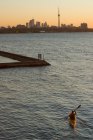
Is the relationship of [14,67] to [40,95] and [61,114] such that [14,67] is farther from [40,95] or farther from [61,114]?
[61,114]

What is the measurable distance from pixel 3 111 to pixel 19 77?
1955 centimetres

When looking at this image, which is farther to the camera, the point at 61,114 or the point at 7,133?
the point at 61,114

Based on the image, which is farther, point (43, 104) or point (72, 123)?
point (43, 104)

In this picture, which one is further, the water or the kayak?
the kayak

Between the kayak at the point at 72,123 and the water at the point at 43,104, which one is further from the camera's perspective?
the kayak at the point at 72,123

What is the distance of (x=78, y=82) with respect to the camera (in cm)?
4856

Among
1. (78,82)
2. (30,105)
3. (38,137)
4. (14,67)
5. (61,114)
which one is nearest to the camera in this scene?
(38,137)

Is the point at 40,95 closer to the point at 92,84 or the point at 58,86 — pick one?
the point at 58,86

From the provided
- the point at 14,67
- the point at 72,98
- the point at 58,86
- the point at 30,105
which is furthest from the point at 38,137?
the point at 14,67

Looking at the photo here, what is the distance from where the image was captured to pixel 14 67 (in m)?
59.5

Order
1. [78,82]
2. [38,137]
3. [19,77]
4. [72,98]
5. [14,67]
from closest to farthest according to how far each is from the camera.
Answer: [38,137] → [72,98] → [78,82] → [19,77] → [14,67]

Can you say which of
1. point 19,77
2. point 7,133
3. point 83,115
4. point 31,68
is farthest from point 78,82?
point 7,133

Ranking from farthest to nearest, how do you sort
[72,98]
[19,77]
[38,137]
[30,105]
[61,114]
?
[19,77] → [72,98] → [30,105] → [61,114] → [38,137]

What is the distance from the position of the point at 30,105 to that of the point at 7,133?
7839 millimetres
